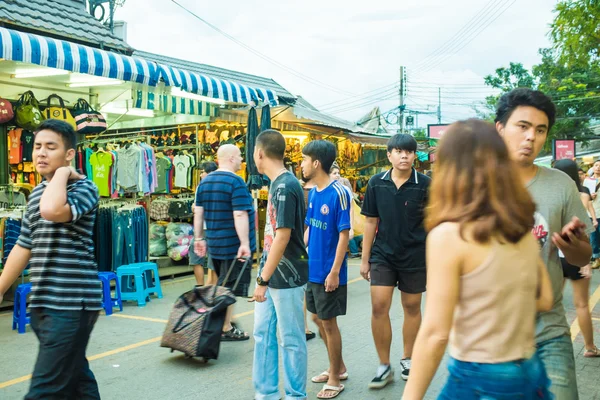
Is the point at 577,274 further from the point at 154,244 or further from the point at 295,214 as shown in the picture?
the point at 154,244

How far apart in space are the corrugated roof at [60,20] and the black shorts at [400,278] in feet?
→ 28.9

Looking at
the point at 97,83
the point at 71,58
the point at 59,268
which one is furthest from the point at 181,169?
the point at 59,268

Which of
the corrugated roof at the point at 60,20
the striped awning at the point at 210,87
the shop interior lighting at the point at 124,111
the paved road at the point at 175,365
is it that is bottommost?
the paved road at the point at 175,365

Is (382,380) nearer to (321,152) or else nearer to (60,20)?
(321,152)

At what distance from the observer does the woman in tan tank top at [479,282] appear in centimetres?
193

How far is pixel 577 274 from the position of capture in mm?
5559

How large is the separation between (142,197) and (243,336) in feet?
16.7

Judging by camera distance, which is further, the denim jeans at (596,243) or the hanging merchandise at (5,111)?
the denim jeans at (596,243)

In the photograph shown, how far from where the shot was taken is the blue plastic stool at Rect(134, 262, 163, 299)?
8.77m

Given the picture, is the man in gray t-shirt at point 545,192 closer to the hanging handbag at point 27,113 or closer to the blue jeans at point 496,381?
the blue jeans at point 496,381

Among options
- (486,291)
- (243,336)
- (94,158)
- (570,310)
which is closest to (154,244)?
(94,158)

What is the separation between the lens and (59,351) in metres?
3.12

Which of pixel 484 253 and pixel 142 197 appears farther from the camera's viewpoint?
pixel 142 197

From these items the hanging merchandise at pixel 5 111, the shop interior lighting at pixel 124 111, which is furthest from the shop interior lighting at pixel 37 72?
the shop interior lighting at pixel 124 111
